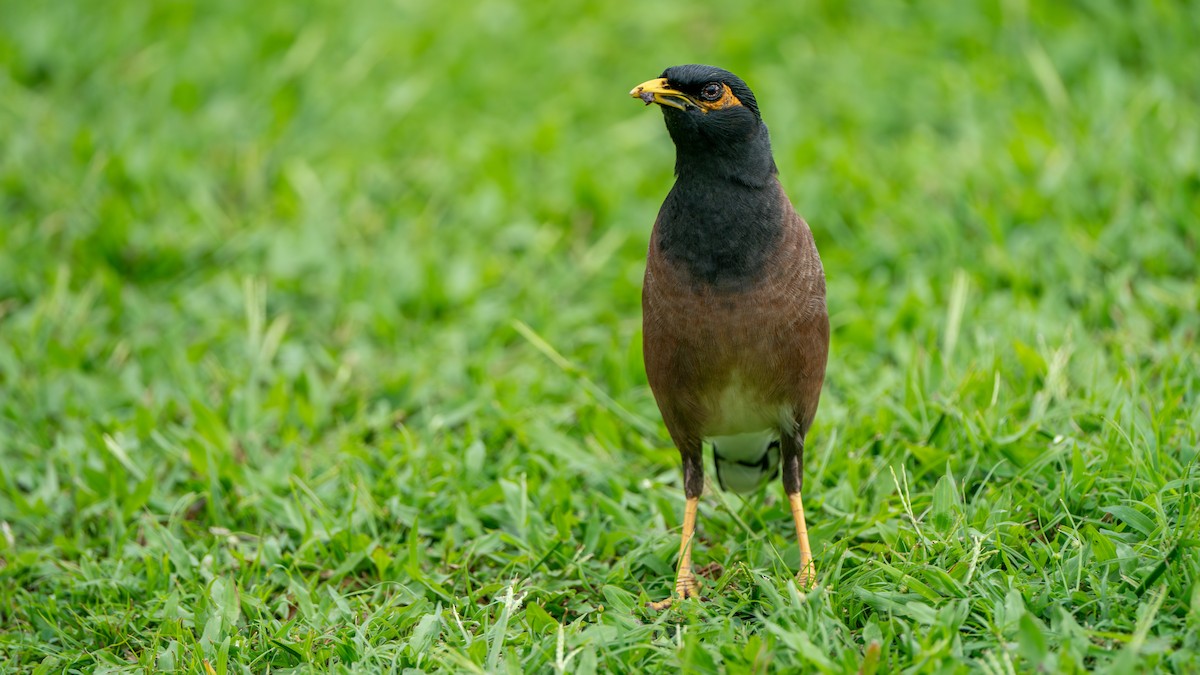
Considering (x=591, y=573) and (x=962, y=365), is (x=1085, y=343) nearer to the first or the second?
(x=962, y=365)

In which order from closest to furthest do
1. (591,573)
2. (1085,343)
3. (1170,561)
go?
(1170,561) → (591,573) → (1085,343)

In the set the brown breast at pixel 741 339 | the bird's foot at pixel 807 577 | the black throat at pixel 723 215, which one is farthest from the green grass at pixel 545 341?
the black throat at pixel 723 215

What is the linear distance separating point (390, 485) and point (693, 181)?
177 centimetres

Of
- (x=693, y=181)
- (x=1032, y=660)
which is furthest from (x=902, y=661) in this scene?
(x=693, y=181)

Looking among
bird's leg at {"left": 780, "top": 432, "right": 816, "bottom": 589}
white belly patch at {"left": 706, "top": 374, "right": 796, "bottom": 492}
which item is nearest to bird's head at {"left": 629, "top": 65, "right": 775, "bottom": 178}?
white belly patch at {"left": 706, "top": 374, "right": 796, "bottom": 492}

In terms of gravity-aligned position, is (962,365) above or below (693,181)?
below

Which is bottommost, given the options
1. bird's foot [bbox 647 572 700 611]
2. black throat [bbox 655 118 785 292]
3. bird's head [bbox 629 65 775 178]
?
bird's foot [bbox 647 572 700 611]

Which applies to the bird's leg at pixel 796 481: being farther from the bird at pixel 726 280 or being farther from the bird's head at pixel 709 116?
the bird's head at pixel 709 116

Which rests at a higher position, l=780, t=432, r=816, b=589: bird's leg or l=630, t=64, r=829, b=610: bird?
l=630, t=64, r=829, b=610: bird

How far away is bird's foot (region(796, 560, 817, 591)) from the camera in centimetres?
379

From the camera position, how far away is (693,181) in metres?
3.79

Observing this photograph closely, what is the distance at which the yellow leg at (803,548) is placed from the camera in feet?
12.6

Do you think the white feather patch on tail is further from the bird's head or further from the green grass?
the bird's head

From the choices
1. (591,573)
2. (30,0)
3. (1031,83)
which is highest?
(30,0)
